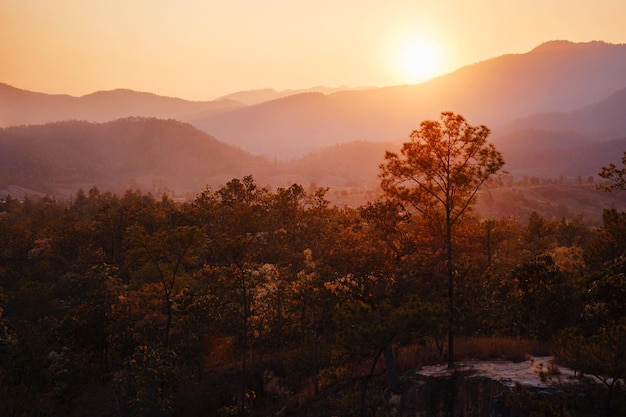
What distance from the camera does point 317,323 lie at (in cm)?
3006

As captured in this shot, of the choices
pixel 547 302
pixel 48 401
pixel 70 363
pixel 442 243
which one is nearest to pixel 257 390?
pixel 70 363

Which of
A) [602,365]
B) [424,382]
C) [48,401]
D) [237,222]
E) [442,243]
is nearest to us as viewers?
[602,365]

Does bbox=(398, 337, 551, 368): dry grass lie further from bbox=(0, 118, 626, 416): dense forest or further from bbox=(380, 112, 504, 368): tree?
bbox=(380, 112, 504, 368): tree

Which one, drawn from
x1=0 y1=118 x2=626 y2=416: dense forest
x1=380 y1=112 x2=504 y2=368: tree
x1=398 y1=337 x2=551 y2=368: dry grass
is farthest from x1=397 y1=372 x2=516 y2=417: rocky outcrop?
x1=398 y1=337 x2=551 y2=368: dry grass

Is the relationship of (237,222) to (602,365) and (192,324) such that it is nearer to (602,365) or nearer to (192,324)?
(192,324)

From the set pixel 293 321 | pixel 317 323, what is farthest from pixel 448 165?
pixel 293 321

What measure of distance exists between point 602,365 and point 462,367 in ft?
29.2

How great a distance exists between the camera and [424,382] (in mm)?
24969

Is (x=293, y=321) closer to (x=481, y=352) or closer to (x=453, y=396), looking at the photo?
(x=481, y=352)

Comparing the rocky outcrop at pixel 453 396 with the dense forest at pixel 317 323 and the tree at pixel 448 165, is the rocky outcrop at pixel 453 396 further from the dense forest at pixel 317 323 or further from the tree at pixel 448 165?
the tree at pixel 448 165

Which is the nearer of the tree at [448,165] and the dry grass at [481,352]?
the tree at [448,165]

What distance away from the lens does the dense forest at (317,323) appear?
20.7 m

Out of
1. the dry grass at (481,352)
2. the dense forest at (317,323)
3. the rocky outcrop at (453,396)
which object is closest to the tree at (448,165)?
the dense forest at (317,323)

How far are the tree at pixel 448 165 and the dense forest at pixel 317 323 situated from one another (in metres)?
0.57
